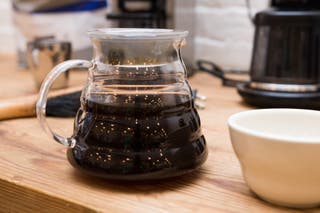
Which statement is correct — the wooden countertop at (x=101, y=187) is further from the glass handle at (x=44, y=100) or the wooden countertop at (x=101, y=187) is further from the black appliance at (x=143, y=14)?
the black appliance at (x=143, y=14)

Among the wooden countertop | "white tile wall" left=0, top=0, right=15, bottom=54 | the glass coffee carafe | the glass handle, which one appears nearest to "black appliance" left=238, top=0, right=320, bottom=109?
the wooden countertop

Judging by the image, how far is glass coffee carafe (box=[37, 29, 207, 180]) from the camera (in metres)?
0.46

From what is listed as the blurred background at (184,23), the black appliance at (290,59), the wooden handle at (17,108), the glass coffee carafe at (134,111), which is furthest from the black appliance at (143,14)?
the glass coffee carafe at (134,111)

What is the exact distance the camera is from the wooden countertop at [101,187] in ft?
1.40

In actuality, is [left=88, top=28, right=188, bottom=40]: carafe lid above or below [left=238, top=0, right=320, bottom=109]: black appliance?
above

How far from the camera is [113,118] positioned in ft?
1.56

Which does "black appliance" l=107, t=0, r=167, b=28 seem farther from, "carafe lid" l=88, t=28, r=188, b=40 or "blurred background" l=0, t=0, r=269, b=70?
"carafe lid" l=88, t=28, r=188, b=40

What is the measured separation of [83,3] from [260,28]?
1.83ft

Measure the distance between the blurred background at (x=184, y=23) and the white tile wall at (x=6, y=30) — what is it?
38cm

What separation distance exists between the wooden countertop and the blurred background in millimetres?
579

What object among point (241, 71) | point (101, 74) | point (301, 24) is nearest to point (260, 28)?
point (301, 24)

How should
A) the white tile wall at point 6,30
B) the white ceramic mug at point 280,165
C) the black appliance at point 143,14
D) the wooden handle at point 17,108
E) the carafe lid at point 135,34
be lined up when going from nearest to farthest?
the white ceramic mug at point 280,165, the carafe lid at point 135,34, the wooden handle at point 17,108, the black appliance at point 143,14, the white tile wall at point 6,30

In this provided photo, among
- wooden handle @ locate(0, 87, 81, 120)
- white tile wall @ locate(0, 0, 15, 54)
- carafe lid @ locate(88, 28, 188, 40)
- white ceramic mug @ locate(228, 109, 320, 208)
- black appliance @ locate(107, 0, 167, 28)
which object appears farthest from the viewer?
white tile wall @ locate(0, 0, 15, 54)

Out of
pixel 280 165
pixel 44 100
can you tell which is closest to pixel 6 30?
pixel 44 100
